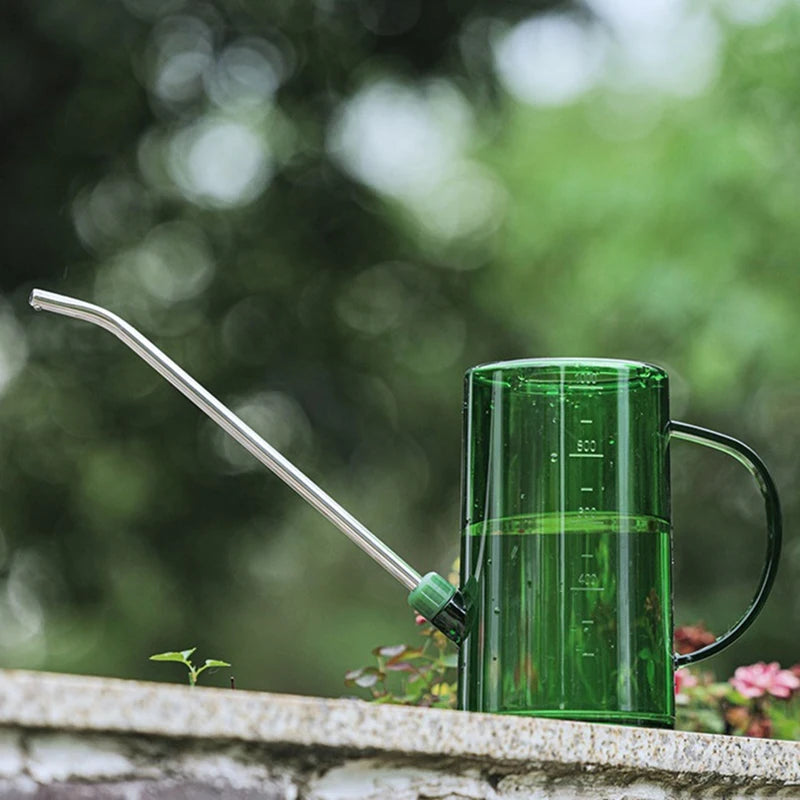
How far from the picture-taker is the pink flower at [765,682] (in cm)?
235

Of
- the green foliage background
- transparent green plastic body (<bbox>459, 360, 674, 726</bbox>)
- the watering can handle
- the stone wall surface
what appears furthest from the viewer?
the green foliage background

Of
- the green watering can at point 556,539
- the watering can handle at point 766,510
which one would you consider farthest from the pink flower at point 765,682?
the green watering can at point 556,539

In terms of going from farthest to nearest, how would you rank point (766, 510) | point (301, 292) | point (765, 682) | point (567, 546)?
point (301, 292) < point (765, 682) < point (766, 510) < point (567, 546)

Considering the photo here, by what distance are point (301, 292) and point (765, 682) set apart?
20.2 ft

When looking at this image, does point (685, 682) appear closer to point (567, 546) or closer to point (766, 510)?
point (766, 510)

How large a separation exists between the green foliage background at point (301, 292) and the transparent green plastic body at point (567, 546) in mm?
6139

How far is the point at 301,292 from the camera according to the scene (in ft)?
27.3

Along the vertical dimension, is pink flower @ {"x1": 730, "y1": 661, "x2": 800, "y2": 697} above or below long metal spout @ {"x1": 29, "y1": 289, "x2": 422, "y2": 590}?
above

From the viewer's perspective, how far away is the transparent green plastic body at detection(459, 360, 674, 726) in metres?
1.23

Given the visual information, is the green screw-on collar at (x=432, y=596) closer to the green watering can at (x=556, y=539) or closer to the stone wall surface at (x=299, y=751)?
the green watering can at (x=556, y=539)

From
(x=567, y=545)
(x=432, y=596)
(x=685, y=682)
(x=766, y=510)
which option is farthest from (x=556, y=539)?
(x=685, y=682)

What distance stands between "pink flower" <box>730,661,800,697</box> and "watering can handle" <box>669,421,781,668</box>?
1.00 m

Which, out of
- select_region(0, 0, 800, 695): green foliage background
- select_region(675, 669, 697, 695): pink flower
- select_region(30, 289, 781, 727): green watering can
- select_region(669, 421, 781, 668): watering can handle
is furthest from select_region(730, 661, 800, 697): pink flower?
select_region(0, 0, 800, 695): green foliage background

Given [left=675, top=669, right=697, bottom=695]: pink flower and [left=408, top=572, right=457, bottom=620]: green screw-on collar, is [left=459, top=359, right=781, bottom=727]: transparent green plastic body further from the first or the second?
[left=675, top=669, right=697, bottom=695]: pink flower
